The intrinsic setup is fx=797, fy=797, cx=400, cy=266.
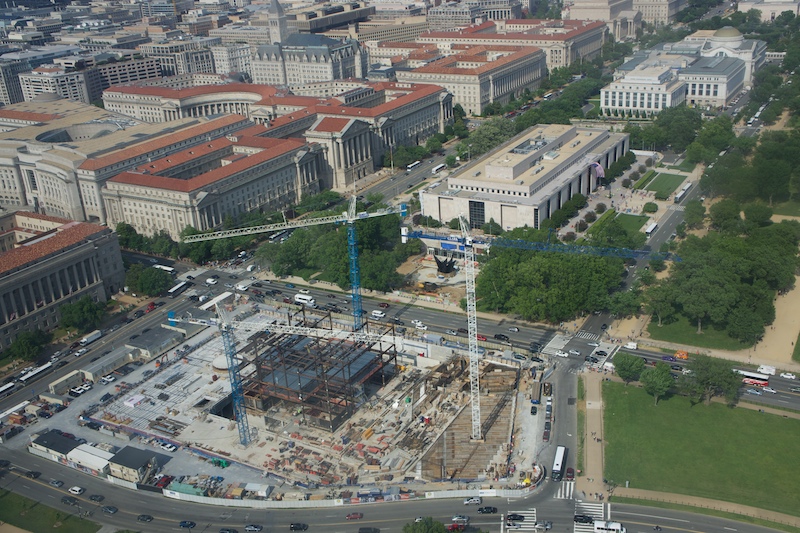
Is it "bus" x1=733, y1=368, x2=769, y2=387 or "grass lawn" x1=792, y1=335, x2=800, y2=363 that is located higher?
"bus" x1=733, y1=368, x2=769, y2=387

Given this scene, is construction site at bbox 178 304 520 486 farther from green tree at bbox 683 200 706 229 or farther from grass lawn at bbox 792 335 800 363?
green tree at bbox 683 200 706 229

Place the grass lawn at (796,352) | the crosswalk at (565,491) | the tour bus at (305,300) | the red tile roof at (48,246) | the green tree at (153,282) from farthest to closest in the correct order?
the green tree at (153,282) → the tour bus at (305,300) → the red tile roof at (48,246) → the grass lawn at (796,352) → the crosswalk at (565,491)

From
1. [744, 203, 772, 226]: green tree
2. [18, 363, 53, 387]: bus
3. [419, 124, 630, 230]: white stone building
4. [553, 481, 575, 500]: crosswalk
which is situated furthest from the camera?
[419, 124, 630, 230]: white stone building

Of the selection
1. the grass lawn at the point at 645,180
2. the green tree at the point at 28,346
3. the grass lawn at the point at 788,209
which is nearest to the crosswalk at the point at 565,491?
the green tree at the point at 28,346

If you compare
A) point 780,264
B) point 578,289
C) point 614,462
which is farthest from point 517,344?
point 780,264

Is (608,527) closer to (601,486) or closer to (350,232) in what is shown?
(601,486)

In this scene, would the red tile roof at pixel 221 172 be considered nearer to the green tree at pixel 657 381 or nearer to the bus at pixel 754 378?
the green tree at pixel 657 381

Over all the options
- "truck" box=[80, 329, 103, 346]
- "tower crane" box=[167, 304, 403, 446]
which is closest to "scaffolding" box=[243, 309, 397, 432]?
"tower crane" box=[167, 304, 403, 446]
